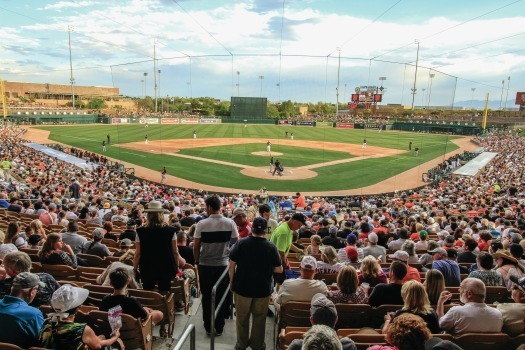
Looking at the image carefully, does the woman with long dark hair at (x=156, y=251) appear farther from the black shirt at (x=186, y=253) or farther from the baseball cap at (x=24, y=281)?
the black shirt at (x=186, y=253)

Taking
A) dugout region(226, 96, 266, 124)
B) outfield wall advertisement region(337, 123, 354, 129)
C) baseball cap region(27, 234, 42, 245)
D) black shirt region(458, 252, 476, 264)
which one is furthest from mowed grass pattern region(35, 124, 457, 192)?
dugout region(226, 96, 266, 124)

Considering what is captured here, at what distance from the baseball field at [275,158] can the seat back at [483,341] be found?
65.2 feet

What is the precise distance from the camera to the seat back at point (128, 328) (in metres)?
3.79

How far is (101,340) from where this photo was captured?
3379mm

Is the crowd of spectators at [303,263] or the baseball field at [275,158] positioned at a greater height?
the crowd of spectators at [303,263]

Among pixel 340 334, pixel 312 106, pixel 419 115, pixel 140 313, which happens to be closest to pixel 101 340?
pixel 140 313

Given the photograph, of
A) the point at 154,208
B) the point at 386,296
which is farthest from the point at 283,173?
the point at 386,296

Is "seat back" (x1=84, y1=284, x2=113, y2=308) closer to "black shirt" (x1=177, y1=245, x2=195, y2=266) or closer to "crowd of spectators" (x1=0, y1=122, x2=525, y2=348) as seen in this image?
"crowd of spectators" (x1=0, y1=122, x2=525, y2=348)

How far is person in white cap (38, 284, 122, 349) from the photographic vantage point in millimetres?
3109

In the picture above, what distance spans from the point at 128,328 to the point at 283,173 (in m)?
25.2

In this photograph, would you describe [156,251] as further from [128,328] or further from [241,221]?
[241,221]

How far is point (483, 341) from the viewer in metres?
3.76

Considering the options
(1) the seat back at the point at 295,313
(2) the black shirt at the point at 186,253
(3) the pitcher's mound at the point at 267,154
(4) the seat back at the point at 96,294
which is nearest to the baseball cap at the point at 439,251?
(1) the seat back at the point at 295,313

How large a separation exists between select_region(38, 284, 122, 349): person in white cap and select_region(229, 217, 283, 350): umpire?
177 cm
